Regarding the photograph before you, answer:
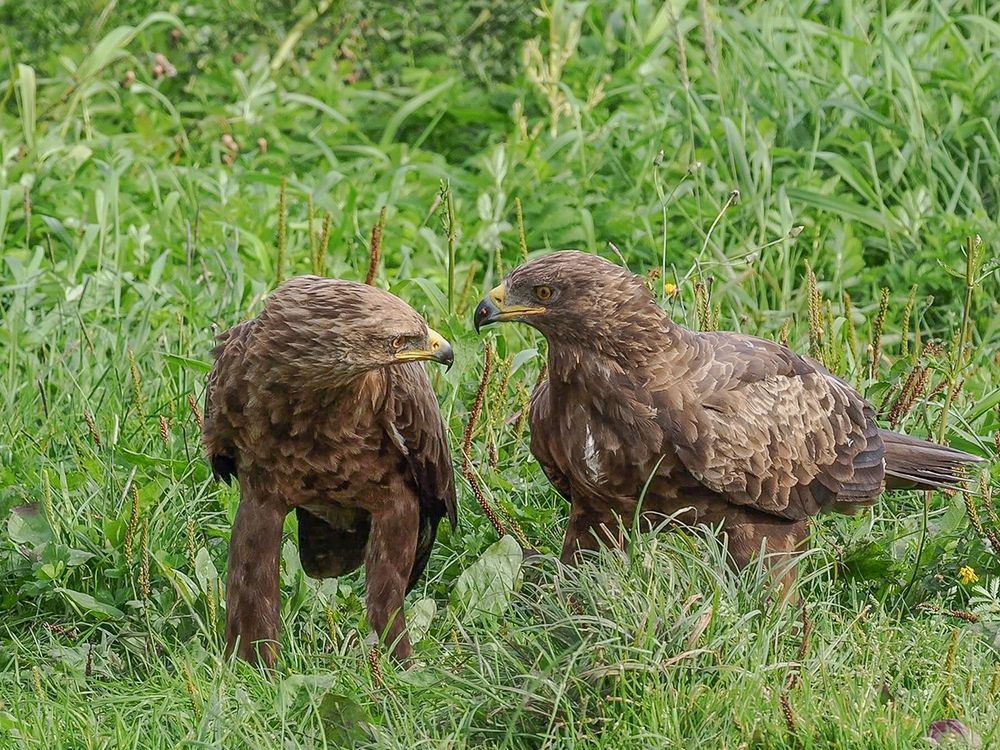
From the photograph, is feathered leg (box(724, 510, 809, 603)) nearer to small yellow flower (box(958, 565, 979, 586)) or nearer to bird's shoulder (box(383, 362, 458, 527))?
small yellow flower (box(958, 565, 979, 586))

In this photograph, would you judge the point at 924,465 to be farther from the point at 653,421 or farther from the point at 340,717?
the point at 340,717

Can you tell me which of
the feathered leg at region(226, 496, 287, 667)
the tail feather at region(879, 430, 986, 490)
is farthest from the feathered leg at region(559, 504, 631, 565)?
the tail feather at region(879, 430, 986, 490)

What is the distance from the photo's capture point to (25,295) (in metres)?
6.68

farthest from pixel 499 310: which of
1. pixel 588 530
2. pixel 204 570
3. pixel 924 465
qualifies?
pixel 924 465

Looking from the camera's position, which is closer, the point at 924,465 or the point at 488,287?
the point at 924,465

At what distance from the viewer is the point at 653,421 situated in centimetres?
465

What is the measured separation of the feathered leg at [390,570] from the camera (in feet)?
15.7

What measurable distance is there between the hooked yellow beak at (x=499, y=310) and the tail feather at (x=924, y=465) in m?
1.35

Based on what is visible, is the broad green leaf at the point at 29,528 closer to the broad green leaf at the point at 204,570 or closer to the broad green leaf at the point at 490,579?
the broad green leaf at the point at 204,570

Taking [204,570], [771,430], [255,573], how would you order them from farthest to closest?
[204,570] → [771,430] → [255,573]

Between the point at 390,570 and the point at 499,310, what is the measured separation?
2.67 feet

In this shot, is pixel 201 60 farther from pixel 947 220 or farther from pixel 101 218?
pixel 947 220

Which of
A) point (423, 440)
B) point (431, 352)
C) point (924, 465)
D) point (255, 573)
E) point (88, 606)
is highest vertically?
point (431, 352)

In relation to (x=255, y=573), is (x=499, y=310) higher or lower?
higher
